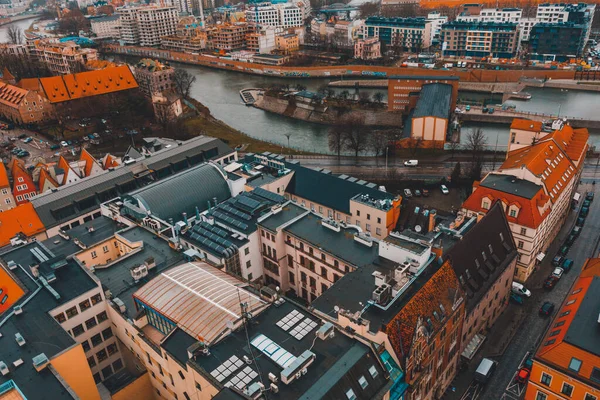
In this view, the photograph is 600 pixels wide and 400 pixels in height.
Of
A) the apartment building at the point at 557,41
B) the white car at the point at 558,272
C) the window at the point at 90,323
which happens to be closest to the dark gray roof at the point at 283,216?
the window at the point at 90,323

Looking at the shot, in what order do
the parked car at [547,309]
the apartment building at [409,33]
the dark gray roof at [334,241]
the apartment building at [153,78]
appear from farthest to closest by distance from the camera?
1. the apartment building at [409,33]
2. the apartment building at [153,78]
3. the parked car at [547,309]
4. the dark gray roof at [334,241]

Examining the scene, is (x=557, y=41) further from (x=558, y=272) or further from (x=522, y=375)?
(x=522, y=375)

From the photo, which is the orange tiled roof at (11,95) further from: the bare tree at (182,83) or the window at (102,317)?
the window at (102,317)

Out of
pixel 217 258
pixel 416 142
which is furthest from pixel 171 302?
pixel 416 142

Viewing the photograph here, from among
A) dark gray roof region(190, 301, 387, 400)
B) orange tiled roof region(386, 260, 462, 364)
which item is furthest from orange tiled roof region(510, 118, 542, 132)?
dark gray roof region(190, 301, 387, 400)

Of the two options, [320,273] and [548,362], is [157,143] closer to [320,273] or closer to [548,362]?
[320,273]

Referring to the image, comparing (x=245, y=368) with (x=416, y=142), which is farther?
(x=416, y=142)
